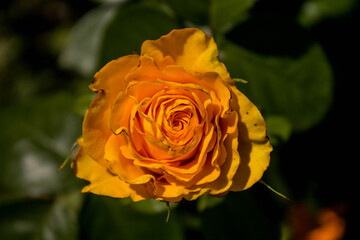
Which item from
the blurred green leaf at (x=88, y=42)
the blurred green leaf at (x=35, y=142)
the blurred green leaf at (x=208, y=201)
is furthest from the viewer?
the blurred green leaf at (x=88, y=42)

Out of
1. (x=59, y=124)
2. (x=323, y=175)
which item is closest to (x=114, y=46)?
(x=59, y=124)

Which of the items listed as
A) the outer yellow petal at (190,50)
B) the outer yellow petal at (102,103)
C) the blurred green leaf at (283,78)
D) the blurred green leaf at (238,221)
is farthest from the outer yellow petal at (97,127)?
the blurred green leaf at (283,78)

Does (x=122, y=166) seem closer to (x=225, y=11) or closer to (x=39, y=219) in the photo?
(x=225, y=11)

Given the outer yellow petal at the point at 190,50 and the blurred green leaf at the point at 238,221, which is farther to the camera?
the blurred green leaf at the point at 238,221

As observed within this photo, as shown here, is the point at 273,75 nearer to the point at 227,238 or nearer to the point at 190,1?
the point at 190,1

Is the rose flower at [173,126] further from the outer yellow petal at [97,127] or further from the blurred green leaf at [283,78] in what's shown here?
the blurred green leaf at [283,78]

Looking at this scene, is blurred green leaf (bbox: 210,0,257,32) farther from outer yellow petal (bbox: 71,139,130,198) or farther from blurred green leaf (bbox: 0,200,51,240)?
blurred green leaf (bbox: 0,200,51,240)
